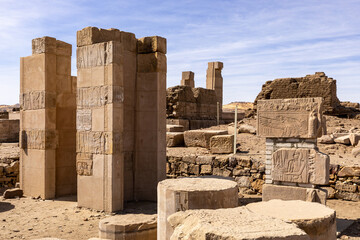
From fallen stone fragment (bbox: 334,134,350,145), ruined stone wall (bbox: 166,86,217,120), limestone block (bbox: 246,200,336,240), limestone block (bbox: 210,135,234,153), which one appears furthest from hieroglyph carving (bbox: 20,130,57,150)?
fallen stone fragment (bbox: 334,134,350,145)

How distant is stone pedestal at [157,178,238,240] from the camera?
181 inches

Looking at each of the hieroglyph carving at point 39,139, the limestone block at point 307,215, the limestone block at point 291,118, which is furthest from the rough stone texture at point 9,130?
the limestone block at point 307,215

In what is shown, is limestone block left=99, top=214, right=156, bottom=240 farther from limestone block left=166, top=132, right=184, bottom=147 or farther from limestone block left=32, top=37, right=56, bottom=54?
limestone block left=166, top=132, right=184, bottom=147

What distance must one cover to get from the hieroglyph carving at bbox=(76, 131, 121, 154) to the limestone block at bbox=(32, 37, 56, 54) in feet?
8.70

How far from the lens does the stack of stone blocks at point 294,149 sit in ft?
19.2

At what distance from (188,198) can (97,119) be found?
11.5 feet

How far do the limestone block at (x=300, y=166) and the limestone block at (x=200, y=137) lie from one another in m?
5.32

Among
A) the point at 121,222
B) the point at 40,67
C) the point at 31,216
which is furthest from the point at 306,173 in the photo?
the point at 40,67

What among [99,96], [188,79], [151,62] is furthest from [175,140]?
[188,79]

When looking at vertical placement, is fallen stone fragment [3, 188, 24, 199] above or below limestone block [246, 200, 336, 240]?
below

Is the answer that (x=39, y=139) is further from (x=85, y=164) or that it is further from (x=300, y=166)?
(x=300, y=166)

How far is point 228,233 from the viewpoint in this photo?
2725 mm

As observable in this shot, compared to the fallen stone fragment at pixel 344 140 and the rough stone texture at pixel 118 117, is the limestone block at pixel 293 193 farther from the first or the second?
the fallen stone fragment at pixel 344 140

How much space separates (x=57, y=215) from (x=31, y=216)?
56cm
